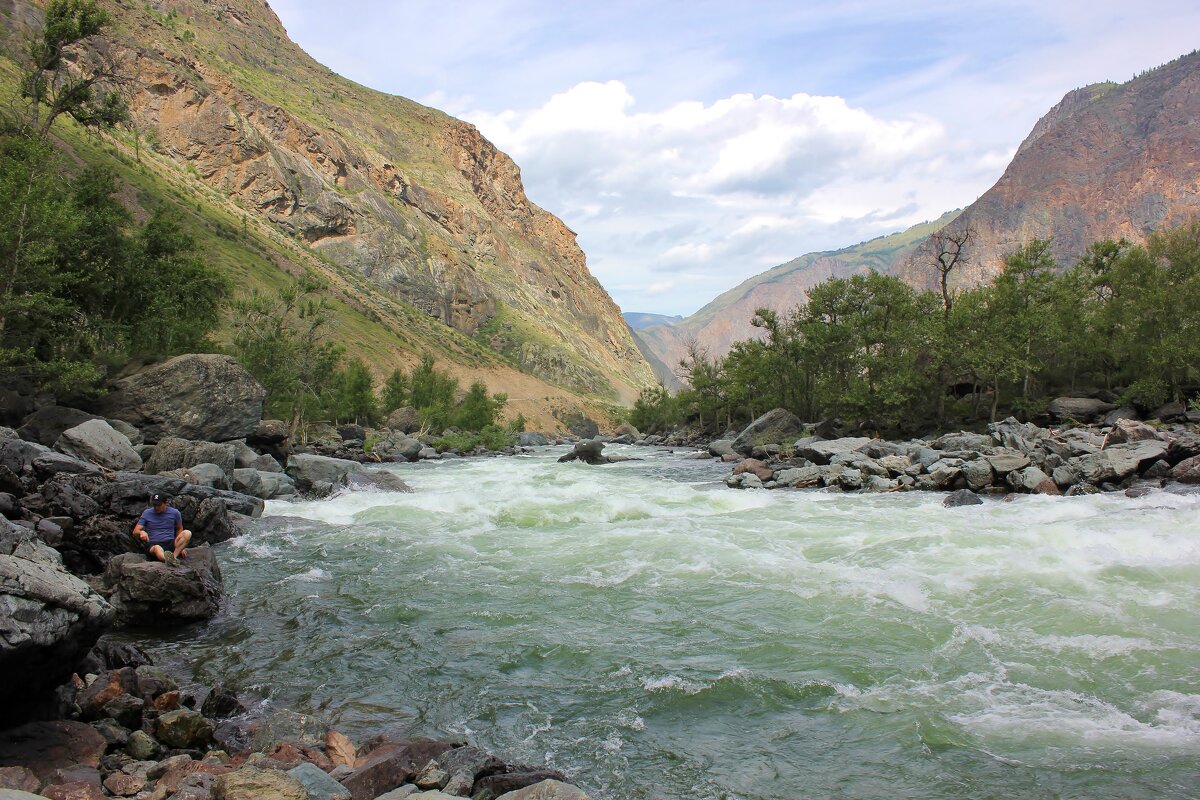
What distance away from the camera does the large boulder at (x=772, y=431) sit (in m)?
46.7

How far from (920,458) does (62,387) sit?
31.9 meters

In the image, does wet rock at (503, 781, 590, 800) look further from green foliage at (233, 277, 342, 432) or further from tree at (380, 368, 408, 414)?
tree at (380, 368, 408, 414)

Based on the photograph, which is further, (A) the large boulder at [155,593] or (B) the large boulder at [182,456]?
(B) the large boulder at [182,456]

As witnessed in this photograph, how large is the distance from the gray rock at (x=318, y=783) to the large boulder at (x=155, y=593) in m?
5.90

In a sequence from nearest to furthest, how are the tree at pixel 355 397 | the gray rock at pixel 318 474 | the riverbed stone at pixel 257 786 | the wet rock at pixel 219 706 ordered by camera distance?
the riverbed stone at pixel 257 786 < the wet rock at pixel 219 706 < the gray rock at pixel 318 474 < the tree at pixel 355 397

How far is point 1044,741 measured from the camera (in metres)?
6.90

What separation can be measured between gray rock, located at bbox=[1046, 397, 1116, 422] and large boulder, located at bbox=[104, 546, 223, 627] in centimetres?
4131

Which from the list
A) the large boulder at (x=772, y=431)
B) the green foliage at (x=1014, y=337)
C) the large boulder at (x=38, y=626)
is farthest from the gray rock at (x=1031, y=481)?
the large boulder at (x=38, y=626)

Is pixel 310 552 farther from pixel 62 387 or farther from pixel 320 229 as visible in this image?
pixel 320 229

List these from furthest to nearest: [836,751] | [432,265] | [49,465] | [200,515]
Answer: [432,265] < [200,515] < [49,465] < [836,751]

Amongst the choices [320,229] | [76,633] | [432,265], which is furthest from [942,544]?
[432,265]

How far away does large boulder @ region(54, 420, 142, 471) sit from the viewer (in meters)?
18.0

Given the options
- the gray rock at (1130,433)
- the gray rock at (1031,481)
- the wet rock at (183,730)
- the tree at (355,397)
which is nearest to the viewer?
the wet rock at (183,730)

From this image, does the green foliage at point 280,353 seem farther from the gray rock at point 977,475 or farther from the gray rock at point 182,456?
the gray rock at point 977,475
